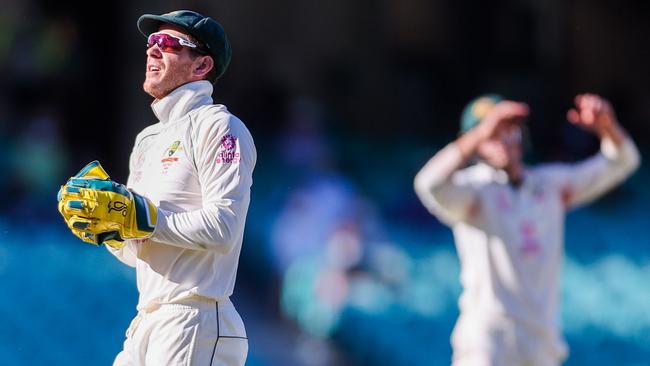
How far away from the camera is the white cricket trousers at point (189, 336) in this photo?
12.1 feet

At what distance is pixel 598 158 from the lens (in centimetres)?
631

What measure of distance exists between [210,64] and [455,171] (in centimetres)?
201

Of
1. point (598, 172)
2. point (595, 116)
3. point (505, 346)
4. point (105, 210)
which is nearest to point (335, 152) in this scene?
point (598, 172)

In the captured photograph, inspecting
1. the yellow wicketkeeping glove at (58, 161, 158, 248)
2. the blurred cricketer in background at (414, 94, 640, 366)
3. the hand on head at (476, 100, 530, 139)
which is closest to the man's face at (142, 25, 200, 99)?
the yellow wicketkeeping glove at (58, 161, 158, 248)

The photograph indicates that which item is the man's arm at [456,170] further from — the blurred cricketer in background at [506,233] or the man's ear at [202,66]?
the man's ear at [202,66]

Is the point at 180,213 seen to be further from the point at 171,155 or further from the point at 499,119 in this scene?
the point at 499,119

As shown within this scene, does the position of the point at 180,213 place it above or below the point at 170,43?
below

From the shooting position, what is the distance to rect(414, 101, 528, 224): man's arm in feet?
17.5

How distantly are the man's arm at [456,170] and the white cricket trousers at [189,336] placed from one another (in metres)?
1.96

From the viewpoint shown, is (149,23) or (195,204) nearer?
(195,204)

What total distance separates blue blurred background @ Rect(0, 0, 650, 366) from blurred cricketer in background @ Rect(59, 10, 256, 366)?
191 inches

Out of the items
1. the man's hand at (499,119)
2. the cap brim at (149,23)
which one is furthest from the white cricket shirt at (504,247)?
the cap brim at (149,23)

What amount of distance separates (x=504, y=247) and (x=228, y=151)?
8.00 ft

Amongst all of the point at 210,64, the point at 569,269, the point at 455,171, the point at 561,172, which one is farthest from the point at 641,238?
the point at 210,64
